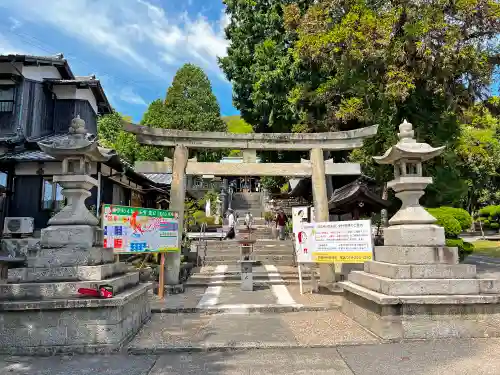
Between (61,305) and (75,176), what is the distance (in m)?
2.16

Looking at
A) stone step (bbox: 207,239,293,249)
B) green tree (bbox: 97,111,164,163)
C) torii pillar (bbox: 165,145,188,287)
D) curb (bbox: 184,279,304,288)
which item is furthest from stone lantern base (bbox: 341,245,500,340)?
green tree (bbox: 97,111,164,163)

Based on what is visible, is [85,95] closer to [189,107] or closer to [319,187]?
[319,187]

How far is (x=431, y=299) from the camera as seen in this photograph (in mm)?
5414

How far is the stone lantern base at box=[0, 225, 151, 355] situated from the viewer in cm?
496

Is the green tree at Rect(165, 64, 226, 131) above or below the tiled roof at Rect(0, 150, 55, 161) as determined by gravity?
above

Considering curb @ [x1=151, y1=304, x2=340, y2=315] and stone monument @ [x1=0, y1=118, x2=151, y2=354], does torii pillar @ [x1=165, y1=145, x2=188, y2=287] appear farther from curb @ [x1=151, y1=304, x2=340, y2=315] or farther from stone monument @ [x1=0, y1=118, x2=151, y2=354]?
stone monument @ [x1=0, y1=118, x2=151, y2=354]

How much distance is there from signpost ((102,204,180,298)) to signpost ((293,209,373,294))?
136 inches

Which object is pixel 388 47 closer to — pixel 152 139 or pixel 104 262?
pixel 152 139

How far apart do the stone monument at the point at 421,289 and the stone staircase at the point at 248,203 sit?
31.3m

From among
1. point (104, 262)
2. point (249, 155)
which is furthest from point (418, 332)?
point (249, 155)

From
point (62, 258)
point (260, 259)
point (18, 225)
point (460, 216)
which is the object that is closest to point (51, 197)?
point (18, 225)

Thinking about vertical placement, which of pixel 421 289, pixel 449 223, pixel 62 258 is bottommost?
pixel 421 289

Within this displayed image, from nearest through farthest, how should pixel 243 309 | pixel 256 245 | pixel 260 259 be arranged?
pixel 243 309
pixel 260 259
pixel 256 245

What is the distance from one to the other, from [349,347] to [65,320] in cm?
414
